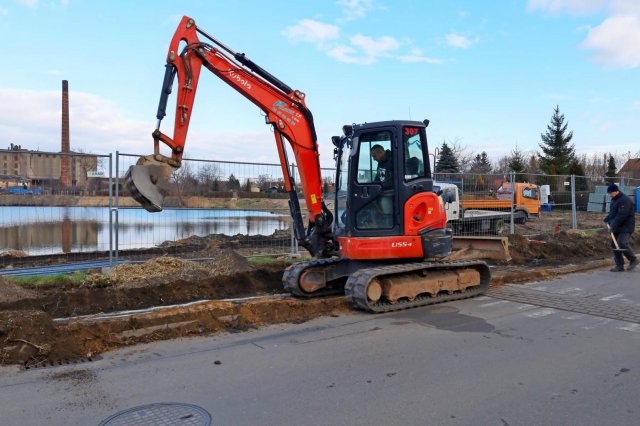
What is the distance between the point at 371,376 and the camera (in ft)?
16.1

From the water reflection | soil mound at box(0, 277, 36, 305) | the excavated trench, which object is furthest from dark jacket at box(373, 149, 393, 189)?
soil mound at box(0, 277, 36, 305)

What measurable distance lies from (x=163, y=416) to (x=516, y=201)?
2278 centimetres

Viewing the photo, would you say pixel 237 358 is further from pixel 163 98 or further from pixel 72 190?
pixel 72 190

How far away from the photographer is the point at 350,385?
4684 millimetres

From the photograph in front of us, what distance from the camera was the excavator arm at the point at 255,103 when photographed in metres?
7.12

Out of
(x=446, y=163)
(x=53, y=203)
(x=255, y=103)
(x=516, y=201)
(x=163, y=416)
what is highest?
(x=446, y=163)

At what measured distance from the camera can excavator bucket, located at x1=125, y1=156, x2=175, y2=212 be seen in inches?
269

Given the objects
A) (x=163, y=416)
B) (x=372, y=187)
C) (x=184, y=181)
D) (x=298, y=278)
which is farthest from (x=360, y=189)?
(x=163, y=416)

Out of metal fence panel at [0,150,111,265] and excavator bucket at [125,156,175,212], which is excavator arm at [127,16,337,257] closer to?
excavator bucket at [125,156,175,212]

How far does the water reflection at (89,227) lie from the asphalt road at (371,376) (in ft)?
15.3

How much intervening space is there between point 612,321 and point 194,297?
626 cm

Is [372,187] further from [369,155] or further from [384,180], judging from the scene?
[369,155]

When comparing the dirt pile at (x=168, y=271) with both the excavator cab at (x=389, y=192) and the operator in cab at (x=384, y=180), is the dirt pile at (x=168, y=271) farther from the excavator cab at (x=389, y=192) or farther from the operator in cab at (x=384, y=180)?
the operator in cab at (x=384, y=180)

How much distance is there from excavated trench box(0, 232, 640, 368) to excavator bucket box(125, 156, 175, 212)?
1.54 meters
